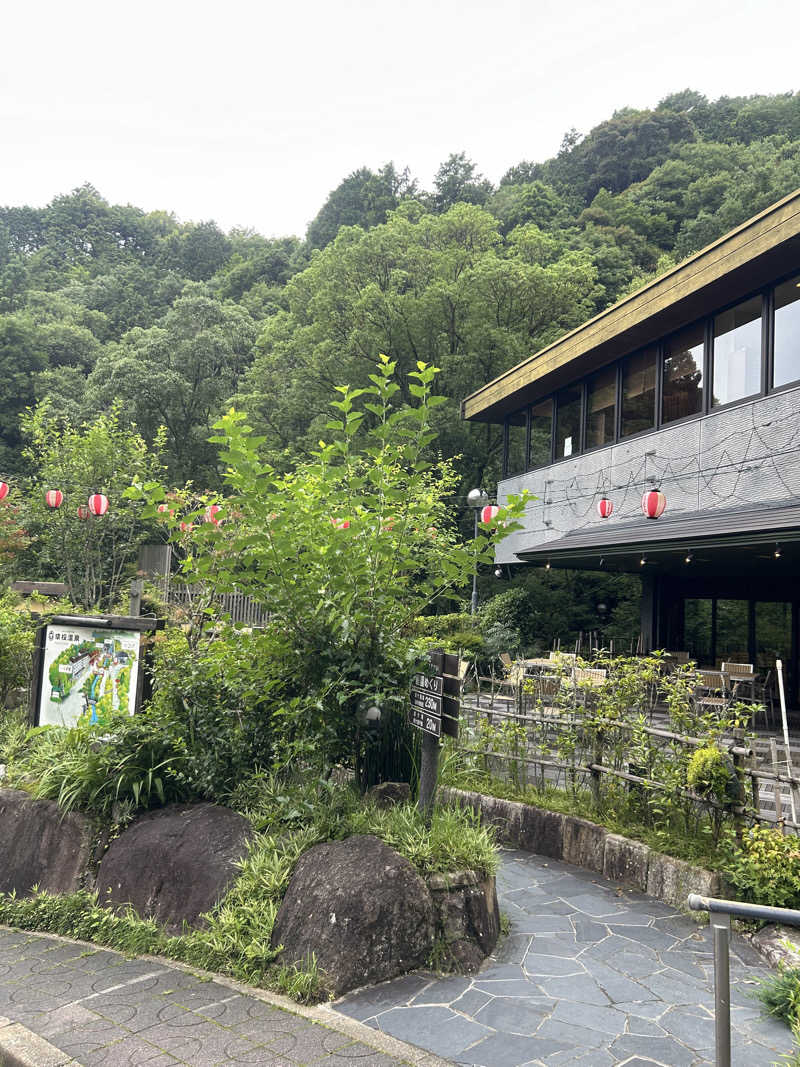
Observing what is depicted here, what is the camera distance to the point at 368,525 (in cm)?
550

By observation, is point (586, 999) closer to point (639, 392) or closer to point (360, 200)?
point (639, 392)

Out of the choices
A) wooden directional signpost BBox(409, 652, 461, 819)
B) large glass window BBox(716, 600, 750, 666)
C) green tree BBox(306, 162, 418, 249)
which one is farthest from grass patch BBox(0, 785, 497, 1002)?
green tree BBox(306, 162, 418, 249)

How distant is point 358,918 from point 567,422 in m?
15.6

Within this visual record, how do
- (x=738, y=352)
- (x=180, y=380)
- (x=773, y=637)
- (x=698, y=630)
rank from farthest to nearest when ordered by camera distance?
1. (x=180, y=380)
2. (x=698, y=630)
3. (x=773, y=637)
4. (x=738, y=352)

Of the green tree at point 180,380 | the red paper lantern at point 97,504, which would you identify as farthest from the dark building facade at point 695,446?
the green tree at point 180,380

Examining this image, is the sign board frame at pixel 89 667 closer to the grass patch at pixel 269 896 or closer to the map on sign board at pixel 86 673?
the map on sign board at pixel 86 673

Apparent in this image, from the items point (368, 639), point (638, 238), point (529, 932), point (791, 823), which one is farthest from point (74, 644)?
point (638, 238)

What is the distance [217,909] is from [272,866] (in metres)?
0.42

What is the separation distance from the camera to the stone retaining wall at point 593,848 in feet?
17.0

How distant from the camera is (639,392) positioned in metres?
15.6

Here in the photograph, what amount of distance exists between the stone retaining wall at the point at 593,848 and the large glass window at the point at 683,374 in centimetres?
902

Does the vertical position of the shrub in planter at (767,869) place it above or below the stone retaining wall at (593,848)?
above

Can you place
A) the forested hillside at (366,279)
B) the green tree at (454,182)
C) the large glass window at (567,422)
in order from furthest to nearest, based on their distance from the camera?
the green tree at (454,182) → the forested hillside at (366,279) → the large glass window at (567,422)

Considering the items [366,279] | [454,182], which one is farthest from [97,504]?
[454,182]
